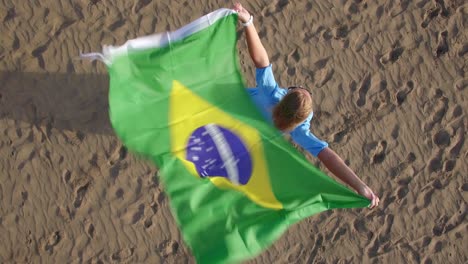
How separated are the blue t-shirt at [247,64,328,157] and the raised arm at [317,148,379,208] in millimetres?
62

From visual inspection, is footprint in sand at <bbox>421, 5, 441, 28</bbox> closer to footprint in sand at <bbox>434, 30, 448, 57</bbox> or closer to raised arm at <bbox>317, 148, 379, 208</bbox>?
footprint in sand at <bbox>434, 30, 448, 57</bbox>

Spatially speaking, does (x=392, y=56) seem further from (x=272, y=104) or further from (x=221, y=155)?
(x=221, y=155)

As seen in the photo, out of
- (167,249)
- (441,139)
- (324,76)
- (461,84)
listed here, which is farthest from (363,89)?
(167,249)

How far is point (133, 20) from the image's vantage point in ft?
16.7

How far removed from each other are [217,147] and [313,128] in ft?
5.97

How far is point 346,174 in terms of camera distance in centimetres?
340

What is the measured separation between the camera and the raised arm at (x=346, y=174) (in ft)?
11.1

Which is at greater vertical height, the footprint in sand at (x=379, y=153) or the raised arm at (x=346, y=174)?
the raised arm at (x=346, y=174)

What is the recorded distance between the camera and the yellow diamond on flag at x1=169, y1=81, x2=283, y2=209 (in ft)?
11.5

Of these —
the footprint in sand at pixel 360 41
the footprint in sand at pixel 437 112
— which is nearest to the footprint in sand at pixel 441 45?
the footprint in sand at pixel 437 112

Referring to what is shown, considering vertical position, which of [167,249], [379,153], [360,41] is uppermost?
[360,41]

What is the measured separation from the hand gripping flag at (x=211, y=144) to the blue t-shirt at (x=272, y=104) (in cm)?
6

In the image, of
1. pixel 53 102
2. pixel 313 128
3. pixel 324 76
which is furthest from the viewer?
pixel 324 76

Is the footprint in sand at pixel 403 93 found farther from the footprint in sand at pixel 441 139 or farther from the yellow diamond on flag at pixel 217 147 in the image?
the yellow diamond on flag at pixel 217 147
